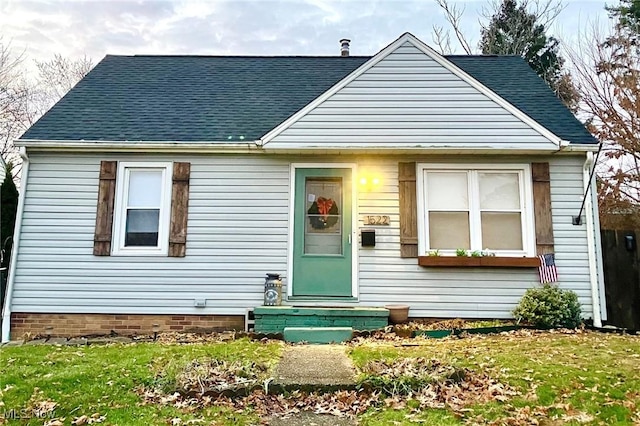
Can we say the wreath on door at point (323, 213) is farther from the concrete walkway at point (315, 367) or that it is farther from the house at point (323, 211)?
the concrete walkway at point (315, 367)

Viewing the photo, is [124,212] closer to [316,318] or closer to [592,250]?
[316,318]

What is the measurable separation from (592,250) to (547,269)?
2.48ft

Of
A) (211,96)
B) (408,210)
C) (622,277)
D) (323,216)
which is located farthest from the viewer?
(211,96)

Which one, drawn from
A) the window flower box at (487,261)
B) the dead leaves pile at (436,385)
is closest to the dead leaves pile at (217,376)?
the dead leaves pile at (436,385)

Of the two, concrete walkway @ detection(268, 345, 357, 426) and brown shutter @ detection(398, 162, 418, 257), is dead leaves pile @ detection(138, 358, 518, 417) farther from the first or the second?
brown shutter @ detection(398, 162, 418, 257)

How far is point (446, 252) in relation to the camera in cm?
700

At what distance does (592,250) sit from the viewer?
6852mm

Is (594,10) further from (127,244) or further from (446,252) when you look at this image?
(127,244)

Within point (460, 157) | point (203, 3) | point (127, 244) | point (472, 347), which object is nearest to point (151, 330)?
point (127, 244)

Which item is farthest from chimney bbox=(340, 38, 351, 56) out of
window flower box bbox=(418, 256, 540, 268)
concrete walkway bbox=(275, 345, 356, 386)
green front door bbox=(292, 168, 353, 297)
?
concrete walkway bbox=(275, 345, 356, 386)

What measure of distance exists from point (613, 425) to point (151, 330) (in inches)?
234

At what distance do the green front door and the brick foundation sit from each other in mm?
1229

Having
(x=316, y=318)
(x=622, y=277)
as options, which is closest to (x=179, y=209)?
(x=316, y=318)

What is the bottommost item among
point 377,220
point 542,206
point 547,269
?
point 547,269
